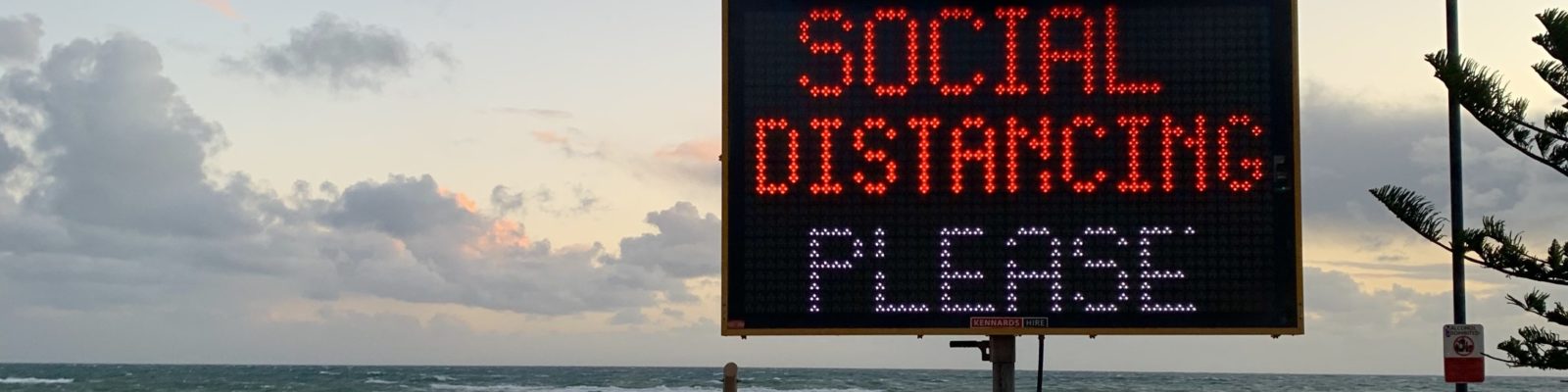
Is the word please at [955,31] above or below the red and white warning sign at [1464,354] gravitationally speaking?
above

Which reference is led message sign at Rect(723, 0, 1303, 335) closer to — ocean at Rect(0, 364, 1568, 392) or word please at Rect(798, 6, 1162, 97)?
word please at Rect(798, 6, 1162, 97)

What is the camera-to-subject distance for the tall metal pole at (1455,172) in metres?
12.2

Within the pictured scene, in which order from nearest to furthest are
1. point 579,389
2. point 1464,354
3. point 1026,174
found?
point 1026,174
point 1464,354
point 579,389

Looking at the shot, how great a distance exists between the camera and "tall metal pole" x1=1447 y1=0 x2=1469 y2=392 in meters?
12.2

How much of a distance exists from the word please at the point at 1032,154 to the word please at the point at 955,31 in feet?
0.64

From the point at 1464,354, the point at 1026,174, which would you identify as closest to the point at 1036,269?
the point at 1026,174

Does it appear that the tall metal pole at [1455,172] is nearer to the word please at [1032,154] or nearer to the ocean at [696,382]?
the word please at [1032,154]

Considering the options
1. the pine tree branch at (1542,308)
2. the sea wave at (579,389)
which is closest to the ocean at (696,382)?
the sea wave at (579,389)

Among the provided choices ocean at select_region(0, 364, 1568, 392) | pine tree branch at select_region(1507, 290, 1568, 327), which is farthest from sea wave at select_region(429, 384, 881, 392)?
pine tree branch at select_region(1507, 290, 1568, 327)

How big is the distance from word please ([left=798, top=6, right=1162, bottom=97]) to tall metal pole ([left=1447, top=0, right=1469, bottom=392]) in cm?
331

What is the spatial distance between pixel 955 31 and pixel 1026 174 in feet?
3.03

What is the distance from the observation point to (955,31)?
401 inches

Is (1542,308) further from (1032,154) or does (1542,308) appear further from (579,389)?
(579,389)

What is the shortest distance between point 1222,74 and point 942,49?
1.58 m
